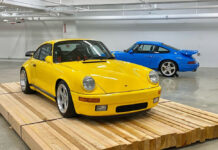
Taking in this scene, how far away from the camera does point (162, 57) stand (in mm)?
8305

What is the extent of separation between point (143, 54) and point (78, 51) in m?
4.94

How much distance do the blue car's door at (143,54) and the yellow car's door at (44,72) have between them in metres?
4.74

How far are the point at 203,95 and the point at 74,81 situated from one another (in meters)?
3.76

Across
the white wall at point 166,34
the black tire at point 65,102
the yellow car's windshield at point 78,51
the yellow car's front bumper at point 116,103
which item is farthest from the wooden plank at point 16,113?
the white wall at point 166,34

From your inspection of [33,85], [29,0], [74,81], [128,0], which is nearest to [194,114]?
[74,81]

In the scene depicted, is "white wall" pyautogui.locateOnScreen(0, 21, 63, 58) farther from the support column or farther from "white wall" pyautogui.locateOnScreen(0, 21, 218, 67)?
the support column

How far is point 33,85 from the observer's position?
4.37 metres

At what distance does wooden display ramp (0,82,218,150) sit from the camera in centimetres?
249

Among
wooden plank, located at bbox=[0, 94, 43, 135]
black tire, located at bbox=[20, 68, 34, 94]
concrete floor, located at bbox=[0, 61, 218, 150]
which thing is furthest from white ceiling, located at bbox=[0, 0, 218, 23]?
wooden plank, located at bbox=[0, 94, 43, 135]

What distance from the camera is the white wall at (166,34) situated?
11.3m

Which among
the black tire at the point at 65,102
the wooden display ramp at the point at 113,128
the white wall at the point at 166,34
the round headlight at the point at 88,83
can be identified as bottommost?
the wooden display ramp at the point at 113,128

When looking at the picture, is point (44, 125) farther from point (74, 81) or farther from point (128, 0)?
point (128, 0)

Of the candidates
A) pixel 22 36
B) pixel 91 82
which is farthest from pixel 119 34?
pixel 91 82

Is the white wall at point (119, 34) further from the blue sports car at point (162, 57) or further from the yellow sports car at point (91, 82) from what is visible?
the yellow sports car at point (91, 82)
